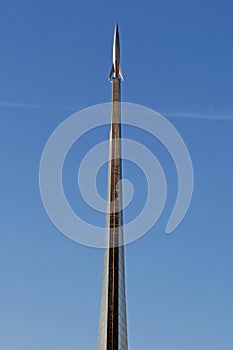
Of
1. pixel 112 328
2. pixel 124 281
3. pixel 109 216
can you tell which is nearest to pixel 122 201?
pixel 109 216

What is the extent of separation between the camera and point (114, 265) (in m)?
73.8

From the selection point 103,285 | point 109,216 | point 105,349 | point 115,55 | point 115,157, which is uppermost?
point 115,55

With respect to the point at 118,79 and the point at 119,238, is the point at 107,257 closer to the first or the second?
the point at 119,238

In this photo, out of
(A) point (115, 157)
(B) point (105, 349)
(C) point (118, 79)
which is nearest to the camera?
(B) point (105, 349)

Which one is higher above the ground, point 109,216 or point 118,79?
point 118,79

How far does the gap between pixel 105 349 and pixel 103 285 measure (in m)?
7.04

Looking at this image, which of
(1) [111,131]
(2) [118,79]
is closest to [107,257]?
(1) [111,131]

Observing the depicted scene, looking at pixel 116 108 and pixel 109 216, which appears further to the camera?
pixel 116 108

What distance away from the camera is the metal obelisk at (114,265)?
7050 cm

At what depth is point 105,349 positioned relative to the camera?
69562mm

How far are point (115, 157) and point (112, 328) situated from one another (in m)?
18.9

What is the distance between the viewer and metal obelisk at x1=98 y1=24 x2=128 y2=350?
7050 cm

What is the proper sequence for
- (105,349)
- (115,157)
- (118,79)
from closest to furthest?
(105,349), (115,157), (118,79)

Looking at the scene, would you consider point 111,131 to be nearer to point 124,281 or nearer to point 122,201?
point 122,201
